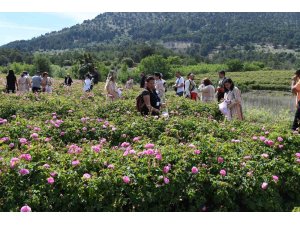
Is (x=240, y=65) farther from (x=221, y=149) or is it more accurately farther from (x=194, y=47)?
(x=221, y=149)

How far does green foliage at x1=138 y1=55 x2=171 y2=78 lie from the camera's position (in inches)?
3622

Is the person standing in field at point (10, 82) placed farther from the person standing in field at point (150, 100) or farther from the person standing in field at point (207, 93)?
the person standing in field at point (150, 100)

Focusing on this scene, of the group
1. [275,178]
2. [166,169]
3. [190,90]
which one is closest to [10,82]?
[190,90]

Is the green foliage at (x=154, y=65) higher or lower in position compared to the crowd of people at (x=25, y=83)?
lower

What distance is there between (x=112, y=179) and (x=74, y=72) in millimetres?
65547

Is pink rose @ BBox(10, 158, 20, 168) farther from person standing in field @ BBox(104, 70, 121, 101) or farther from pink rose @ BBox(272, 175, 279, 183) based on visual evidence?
person standing in field @ BBox(104, 70, 121, 101)

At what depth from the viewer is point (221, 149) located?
5.23 meters

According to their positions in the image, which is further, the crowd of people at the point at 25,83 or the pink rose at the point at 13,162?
the crowd of people at the point at 25,83

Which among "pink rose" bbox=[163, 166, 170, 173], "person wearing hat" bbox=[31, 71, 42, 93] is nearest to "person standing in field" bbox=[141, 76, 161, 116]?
"pink rose" bbox=[163, 166, 170, 173]

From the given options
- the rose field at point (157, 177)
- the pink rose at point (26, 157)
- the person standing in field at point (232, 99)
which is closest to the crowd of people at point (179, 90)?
the person standing in field at point (232, 99)

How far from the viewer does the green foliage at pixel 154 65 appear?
92000 millimetres

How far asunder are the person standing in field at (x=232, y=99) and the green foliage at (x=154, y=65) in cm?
8215

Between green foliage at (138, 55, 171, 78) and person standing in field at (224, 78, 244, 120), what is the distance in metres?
82.1

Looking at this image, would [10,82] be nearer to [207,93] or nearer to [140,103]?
[207,93]
